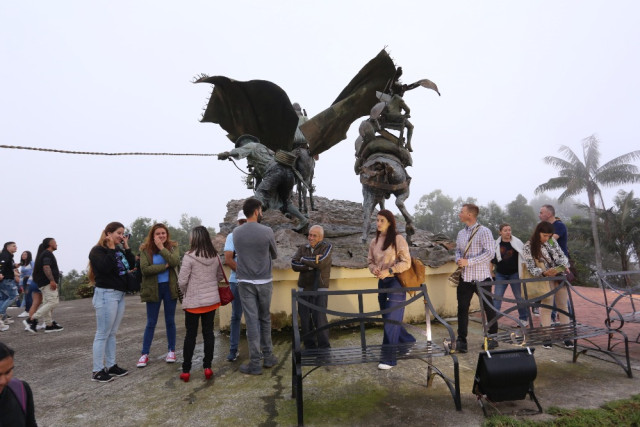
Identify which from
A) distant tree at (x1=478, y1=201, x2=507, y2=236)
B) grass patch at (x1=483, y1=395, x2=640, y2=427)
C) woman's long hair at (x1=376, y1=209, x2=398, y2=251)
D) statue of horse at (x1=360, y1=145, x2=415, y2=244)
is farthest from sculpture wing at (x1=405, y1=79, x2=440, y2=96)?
distant tree at (x1=478, y1=201, x2=507, y2=236)

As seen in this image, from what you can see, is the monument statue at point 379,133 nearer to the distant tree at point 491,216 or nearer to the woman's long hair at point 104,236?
the woman's long hair at point 104,236

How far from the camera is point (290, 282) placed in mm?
5137

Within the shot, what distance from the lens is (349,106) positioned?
7.47 meters

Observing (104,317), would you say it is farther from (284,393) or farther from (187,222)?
(187,222)

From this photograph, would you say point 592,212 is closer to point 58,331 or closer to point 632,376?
point 632,376

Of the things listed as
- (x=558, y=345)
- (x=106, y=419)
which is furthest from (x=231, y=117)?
(x=558, y=345)

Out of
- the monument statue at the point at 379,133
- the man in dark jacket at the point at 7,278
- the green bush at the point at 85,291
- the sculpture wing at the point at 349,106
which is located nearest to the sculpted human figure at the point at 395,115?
the monument statue at the point at 379,133

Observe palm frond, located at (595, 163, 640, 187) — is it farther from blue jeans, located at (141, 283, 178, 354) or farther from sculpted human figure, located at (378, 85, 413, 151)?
blue jeans, located at (141, 283, 178, 354)

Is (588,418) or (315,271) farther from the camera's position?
(315,271)

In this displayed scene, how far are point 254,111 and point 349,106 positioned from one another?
226 centimetres

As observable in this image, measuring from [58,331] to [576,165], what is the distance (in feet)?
101

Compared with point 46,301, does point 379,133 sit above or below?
above

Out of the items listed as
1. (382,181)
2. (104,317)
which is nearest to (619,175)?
(382,181)

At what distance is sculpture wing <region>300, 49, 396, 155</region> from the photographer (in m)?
7.02
